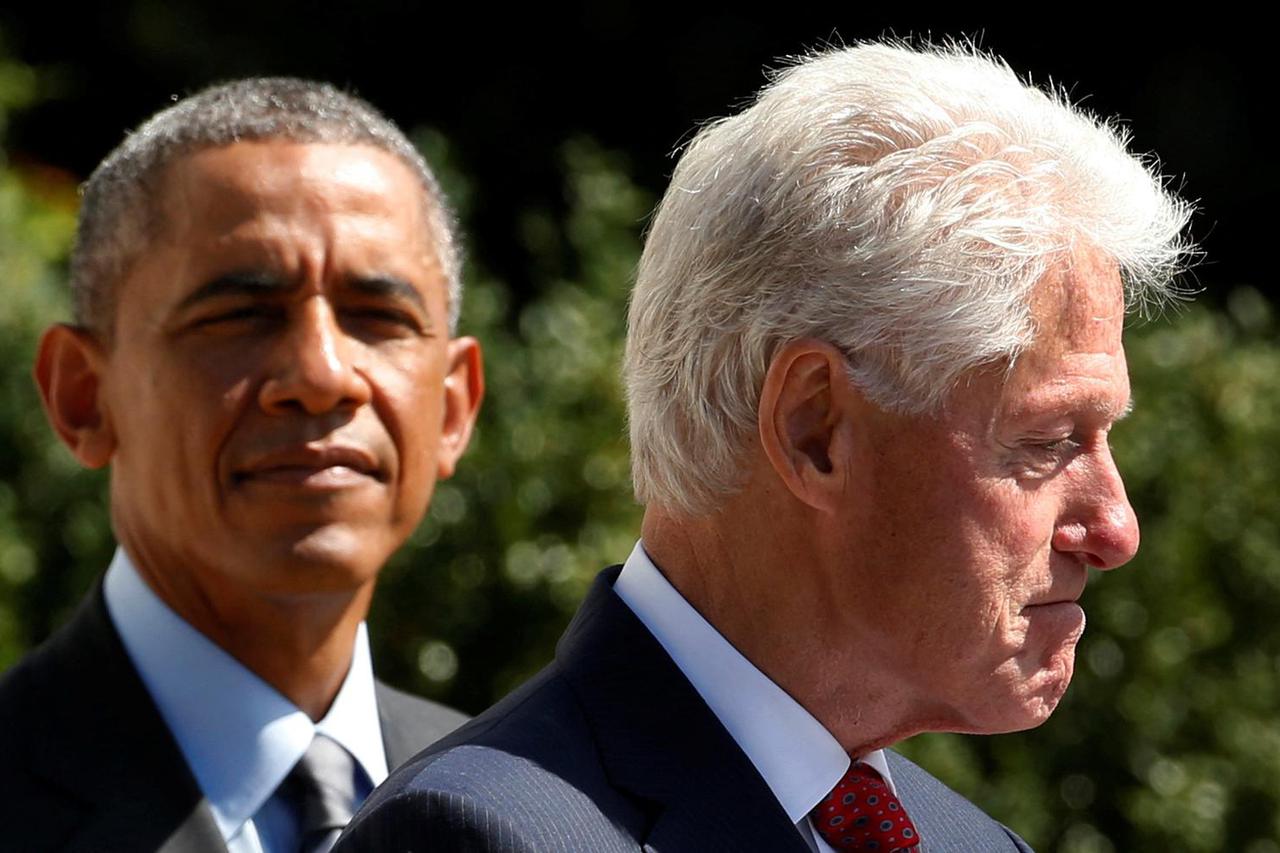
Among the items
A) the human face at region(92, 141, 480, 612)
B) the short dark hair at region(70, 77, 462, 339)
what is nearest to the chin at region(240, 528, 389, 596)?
the human face at region(92, 141, 480, 612)

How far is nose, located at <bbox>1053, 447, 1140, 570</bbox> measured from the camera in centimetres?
214

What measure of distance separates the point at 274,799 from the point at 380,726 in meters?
0.30

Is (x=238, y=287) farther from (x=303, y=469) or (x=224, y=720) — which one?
(x=224, y=720)

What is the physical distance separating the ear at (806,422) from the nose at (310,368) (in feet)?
3.18

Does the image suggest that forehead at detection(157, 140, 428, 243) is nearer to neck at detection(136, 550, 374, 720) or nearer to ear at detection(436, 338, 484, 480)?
ear at detection(436, 338, 484, 480)

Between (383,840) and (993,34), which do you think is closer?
(383,840)

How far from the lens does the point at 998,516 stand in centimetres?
208

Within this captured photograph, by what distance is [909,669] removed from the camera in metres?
2.13

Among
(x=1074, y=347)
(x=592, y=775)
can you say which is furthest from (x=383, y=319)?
(x=1074, y=347)

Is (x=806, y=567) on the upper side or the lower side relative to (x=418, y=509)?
upper

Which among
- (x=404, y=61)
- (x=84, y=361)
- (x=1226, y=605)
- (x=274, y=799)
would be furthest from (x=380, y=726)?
(x=404, y=61)

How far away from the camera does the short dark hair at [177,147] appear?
2998mm

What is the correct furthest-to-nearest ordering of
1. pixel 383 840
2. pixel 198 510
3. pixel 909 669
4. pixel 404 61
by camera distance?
pixel 404 61 → pixel 198 510 → pixel 909 669 → pixel 383 840

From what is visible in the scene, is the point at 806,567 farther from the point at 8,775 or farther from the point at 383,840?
the point at 8,775
